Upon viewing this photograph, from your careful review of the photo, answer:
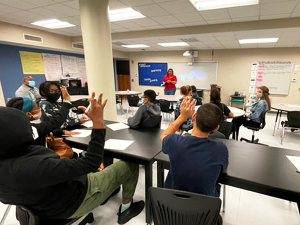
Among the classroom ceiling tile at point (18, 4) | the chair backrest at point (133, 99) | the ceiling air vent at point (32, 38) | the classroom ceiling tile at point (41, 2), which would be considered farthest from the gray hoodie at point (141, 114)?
the ceiling air vent at point (32, 38)

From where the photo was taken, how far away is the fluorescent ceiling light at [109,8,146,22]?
3613 mm

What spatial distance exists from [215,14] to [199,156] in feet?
11.7

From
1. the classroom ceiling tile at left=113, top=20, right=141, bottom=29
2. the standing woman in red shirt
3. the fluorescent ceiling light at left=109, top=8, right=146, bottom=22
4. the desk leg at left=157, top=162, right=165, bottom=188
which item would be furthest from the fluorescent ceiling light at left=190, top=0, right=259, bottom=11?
the standing woman in red shirt

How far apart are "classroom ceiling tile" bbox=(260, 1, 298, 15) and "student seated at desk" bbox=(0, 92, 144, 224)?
146 inches

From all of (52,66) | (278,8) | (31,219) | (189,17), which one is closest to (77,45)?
(52,66)

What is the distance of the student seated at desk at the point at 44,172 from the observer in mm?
876

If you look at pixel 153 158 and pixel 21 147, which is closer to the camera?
pixel 21 147

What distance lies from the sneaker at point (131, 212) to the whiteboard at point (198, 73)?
6.96m

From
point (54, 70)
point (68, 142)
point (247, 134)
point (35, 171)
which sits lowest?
point (247, 134)

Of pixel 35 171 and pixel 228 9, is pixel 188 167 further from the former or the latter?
pixel 228 9

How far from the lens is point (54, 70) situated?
256 inches

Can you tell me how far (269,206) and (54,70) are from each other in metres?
7.12

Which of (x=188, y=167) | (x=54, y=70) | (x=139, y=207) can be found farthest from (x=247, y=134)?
(x=54, y=70)

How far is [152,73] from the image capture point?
29.2 feet
